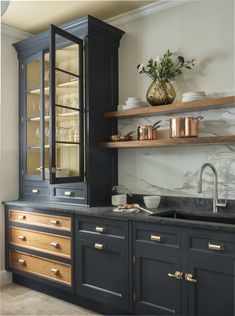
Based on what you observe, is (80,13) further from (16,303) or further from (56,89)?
(16,303)

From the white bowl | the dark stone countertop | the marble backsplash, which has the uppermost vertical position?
the marble backsplash

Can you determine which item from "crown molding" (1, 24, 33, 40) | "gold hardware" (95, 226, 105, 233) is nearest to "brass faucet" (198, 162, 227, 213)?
"gold hardware" (95, 226, 105, 233)

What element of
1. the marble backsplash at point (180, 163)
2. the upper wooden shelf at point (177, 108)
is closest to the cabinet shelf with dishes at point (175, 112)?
the upper wooden shelf at point (177, 108)

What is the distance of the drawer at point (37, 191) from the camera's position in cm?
345

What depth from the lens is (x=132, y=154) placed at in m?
3.31

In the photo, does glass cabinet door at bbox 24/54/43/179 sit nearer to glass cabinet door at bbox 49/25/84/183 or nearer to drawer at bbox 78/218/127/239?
glass cabinet door at bbox 49/25/84/183

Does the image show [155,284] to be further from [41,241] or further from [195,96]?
[195,96]

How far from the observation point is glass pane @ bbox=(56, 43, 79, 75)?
10.0 feet

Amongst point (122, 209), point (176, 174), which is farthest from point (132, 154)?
point (122, 209)

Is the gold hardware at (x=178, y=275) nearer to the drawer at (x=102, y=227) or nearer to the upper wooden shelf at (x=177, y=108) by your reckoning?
the drawer at (x=102, y=227)

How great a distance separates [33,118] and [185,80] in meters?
1.66

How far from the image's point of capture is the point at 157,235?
95.3 inches

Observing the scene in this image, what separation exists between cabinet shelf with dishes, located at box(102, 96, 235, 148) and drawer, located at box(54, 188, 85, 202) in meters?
0.49

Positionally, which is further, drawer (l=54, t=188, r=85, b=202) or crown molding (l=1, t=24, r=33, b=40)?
crown molding (l=1, t=24, r=33, b=40)
